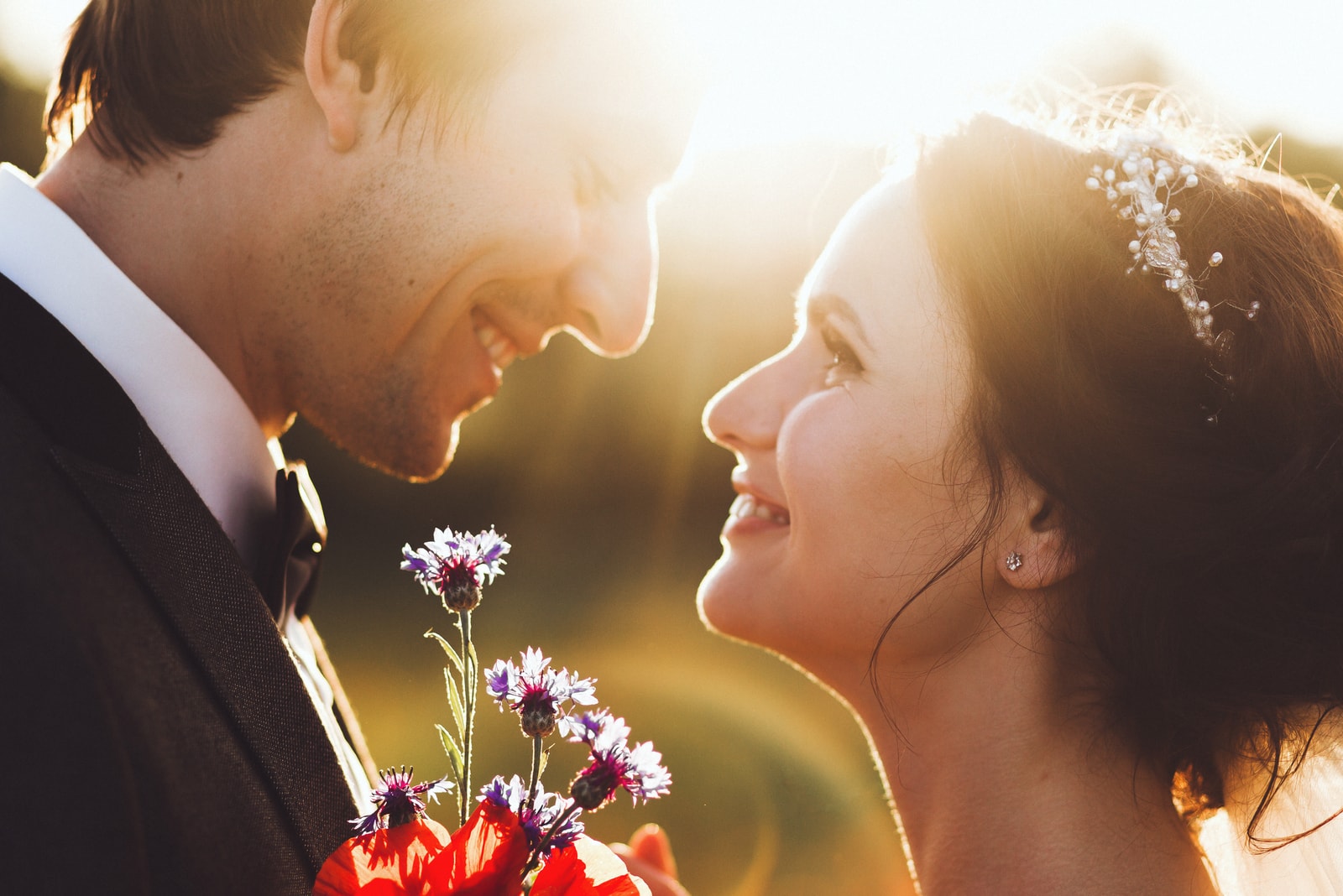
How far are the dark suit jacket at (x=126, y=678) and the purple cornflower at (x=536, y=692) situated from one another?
17.8 inches

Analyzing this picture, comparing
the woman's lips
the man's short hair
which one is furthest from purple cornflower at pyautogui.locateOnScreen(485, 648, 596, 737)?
the man's short hair

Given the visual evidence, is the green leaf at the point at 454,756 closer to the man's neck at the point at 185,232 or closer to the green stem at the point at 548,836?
the green stem at the point at 548,836

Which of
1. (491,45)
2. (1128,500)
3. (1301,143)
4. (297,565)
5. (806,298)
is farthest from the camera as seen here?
(1301,143)

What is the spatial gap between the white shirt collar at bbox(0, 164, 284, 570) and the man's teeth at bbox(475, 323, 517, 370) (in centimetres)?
72

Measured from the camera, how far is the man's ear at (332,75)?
2328 millimetres

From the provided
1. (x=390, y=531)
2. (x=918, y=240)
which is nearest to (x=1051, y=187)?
(x=918, y=240)

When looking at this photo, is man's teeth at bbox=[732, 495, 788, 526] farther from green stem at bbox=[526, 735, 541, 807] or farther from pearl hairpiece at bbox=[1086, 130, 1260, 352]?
green stem at bbox=[526, 735, 541, 807]

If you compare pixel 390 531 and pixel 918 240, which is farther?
pixel 390 531

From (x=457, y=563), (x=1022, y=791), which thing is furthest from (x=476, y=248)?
(x=1022, y=791)

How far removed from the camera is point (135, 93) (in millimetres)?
2346

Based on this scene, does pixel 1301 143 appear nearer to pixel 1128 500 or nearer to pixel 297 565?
pixel 1128 500

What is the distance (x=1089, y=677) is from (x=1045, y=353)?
0.70m

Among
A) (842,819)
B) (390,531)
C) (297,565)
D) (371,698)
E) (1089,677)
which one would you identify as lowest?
(371,698)

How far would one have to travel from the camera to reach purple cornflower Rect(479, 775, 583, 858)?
4.11 feet
